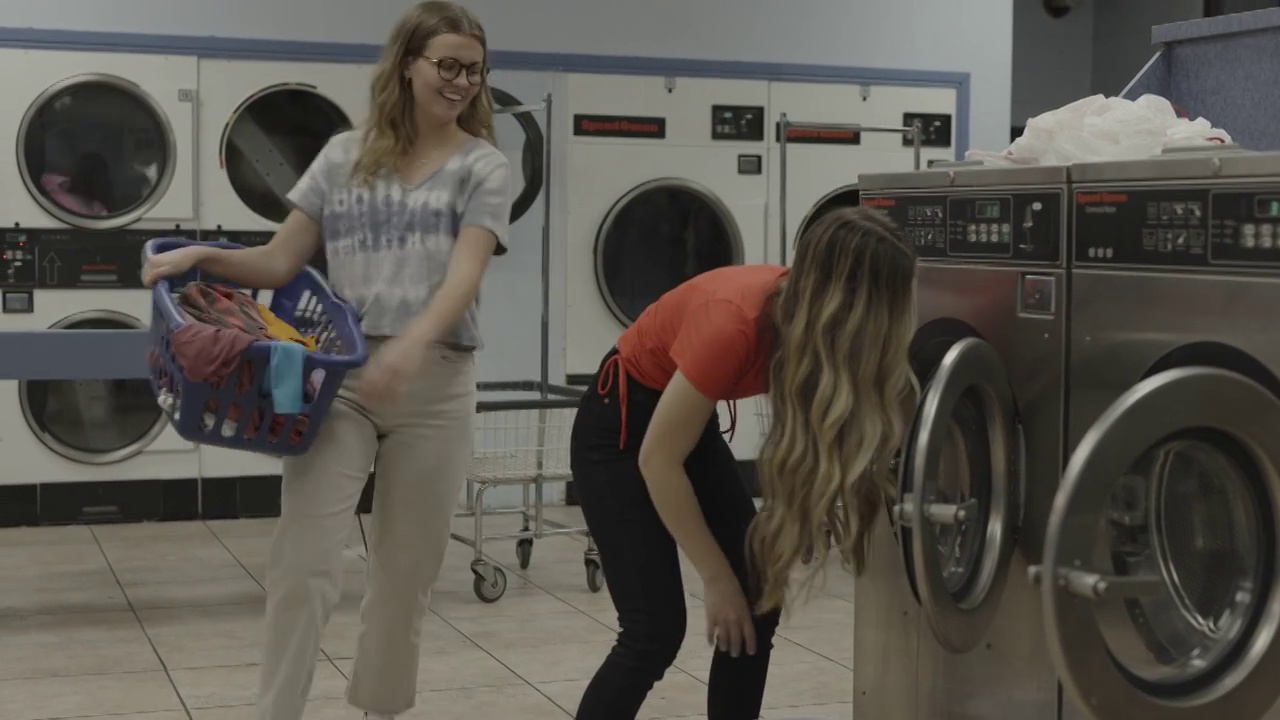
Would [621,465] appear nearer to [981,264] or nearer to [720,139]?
[981,264]

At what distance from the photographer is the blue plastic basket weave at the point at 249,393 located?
8.55ft

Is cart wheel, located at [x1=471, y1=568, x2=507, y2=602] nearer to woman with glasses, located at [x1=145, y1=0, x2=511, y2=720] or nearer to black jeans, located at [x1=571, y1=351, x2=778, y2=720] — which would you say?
woman with glasses, located at [x1=145, y1=0, x2=511, y2=720]

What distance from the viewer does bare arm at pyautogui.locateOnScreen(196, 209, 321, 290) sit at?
2863 mm

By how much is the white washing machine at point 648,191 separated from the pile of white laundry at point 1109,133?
Answer: 3.83 m

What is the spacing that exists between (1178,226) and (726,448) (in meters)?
0.81

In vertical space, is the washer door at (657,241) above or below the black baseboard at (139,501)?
above

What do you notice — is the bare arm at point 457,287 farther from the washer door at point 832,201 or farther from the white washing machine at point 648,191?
the washer door at point 832,201


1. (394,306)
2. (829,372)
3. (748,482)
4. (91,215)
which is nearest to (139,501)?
(91,215)

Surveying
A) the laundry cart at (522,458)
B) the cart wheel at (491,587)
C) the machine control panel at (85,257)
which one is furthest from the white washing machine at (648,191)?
the cart wheel at (491,587)

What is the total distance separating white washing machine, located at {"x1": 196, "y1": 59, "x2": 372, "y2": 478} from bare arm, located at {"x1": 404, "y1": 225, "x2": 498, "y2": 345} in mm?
3313

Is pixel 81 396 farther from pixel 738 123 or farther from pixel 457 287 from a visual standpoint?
pixel 457 287

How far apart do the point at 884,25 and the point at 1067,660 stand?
5.27 m

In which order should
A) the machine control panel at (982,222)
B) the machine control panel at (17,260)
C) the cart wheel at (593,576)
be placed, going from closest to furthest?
1. the machine control panel at (982,222)
2. the cart wheel at (593,576)
3. the machine control panel at (17,260)

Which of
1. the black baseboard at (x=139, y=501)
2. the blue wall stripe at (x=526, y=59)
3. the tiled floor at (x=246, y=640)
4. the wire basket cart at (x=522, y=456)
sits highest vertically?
the blue wall stripe at (x=526, y=59)
